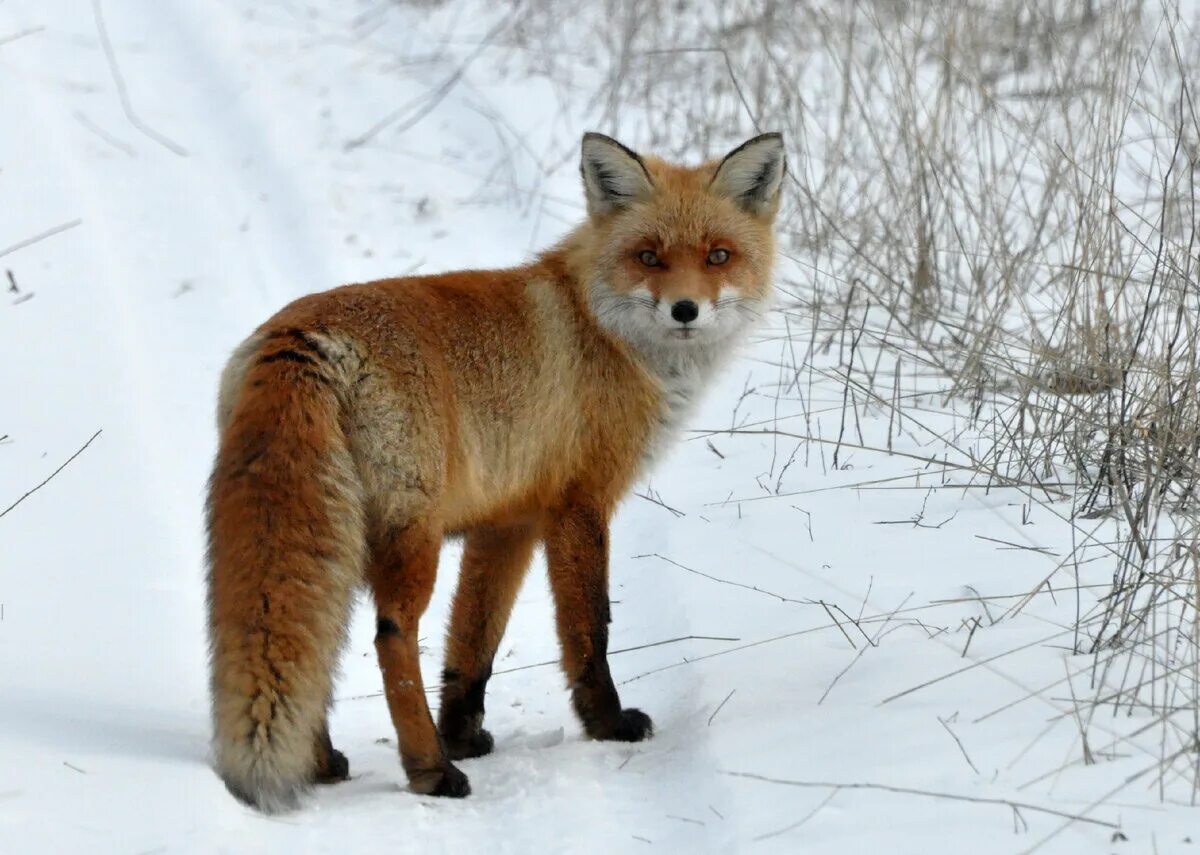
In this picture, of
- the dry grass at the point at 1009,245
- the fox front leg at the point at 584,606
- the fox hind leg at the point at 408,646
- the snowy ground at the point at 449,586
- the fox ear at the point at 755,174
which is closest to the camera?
the snowy ground at the point at 449,586

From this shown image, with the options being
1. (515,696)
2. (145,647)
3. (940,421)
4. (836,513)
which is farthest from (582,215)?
(145,647)

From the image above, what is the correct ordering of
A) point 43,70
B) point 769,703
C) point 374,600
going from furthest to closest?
point 43,70 → point 769,703 → point 374,600

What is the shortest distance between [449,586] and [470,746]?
1.54 meters

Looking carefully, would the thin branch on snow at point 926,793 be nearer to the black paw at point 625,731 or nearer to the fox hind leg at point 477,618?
the black paw at point 625,731

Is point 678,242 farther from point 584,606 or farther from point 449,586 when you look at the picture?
point 449,586

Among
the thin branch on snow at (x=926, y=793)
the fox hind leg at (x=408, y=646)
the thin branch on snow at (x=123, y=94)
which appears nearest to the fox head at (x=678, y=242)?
the fox hind leg at (x=408, y=646)

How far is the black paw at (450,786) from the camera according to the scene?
3648 mm

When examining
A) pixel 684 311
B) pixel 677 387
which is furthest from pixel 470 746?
pixel 684 311

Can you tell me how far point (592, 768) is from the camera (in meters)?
3.85

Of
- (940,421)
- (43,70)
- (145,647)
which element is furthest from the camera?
(43,70)

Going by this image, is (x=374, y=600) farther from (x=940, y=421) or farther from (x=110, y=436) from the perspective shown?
(x=940, y=421)

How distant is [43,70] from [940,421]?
7.94 meters

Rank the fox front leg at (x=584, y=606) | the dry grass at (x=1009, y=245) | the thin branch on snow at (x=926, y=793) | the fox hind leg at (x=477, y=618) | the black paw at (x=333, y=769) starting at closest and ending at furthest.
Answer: the thin branch on snow at (x=926, y=793) < the black paw at (x=333, y=769) < the dry grass at (x=1009, y=245) < the fox front leg at (x=584, y=606) < the fox hind leg at (x=477, y=618)

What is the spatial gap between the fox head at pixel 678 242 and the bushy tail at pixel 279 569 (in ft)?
4.22
